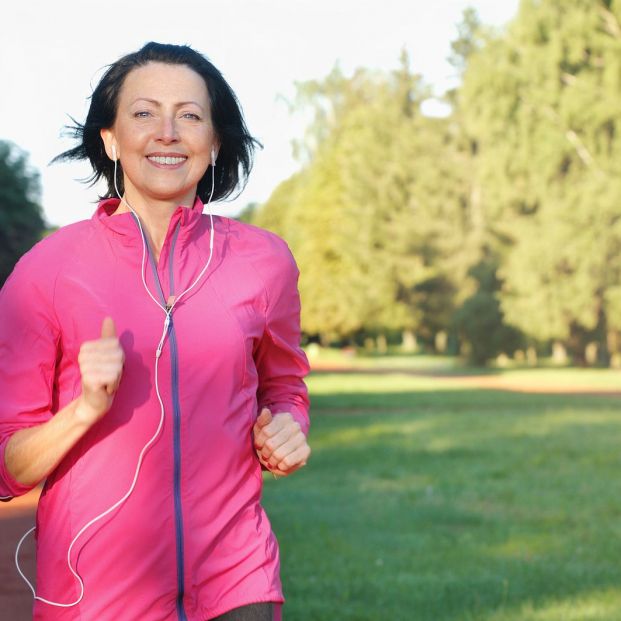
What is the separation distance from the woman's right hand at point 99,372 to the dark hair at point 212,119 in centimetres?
69

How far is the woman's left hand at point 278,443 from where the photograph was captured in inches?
104

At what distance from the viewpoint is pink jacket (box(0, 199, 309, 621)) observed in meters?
2.46

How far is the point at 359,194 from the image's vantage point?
2397 inches

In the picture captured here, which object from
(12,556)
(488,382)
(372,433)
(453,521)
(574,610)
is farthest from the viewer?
(488,382)

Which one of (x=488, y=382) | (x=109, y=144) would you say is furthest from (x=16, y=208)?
(x=109, y=144)

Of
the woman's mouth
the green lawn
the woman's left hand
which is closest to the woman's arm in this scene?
the woman's left hand

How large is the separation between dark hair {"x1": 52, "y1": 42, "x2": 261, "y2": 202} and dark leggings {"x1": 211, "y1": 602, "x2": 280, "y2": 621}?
100 cm

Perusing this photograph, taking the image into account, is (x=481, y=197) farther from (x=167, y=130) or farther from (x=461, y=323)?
(x=167, y=130)

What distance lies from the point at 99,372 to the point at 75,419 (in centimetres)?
11

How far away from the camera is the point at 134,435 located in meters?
2.46

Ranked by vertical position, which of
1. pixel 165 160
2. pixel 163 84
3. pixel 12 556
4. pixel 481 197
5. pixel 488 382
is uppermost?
pixel 481 197

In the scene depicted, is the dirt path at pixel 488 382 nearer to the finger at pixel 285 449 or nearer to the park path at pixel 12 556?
the park path at pixel 12 556

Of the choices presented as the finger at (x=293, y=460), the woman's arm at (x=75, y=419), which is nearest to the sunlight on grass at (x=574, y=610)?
the finger at (x=293, y=460)

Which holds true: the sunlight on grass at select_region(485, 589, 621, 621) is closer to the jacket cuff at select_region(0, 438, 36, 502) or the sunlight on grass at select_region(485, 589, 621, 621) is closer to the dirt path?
the jacket cuff at select_region(0, 438, 36, 502)
